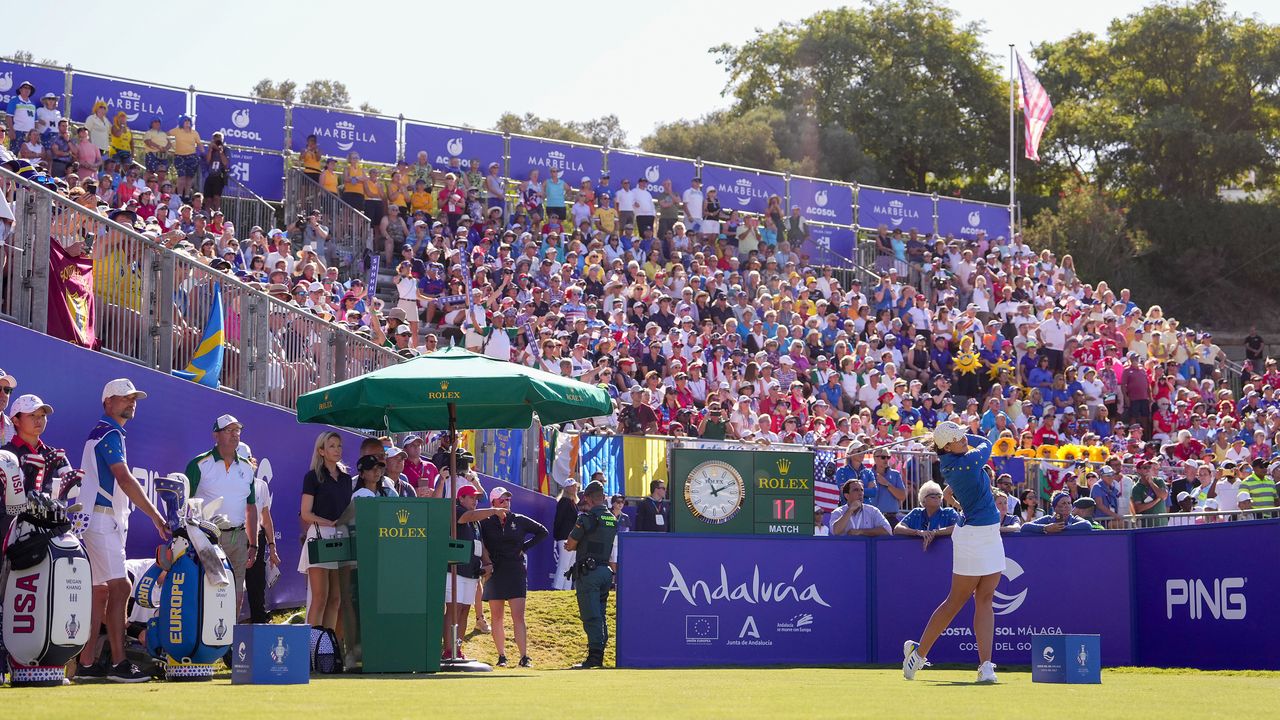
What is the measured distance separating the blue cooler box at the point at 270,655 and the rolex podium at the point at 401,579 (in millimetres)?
2068

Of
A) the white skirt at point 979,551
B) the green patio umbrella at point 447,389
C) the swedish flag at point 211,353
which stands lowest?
the white skirt at point 979,551

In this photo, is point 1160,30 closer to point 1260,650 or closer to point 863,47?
point 863,47

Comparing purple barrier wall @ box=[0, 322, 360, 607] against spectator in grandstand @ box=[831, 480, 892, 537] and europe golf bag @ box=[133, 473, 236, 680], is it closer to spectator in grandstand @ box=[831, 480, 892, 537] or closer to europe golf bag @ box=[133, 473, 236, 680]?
europe golf bag @ box=[133, 473, 236, 680]

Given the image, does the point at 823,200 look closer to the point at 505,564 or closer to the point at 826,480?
the point at 826,480

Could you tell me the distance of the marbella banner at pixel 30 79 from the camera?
25594 mm

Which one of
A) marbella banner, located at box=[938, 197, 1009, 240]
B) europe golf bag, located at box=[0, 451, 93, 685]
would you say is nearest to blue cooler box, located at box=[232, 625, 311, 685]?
europe golf bag, located at box=[0, 451, 93, 685]

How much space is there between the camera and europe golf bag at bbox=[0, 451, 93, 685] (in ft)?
31.3

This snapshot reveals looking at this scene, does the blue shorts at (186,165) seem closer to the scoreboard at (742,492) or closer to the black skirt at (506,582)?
the scoreboard at (742,492)

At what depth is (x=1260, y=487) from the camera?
20.8m

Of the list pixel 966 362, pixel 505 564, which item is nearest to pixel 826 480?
pixel 505 564

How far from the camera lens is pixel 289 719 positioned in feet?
23.6

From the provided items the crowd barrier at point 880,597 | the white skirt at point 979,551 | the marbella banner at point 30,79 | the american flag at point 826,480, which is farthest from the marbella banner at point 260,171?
the white skirt at point 979,551

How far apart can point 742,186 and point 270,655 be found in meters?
27.3

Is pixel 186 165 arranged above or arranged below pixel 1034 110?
below
